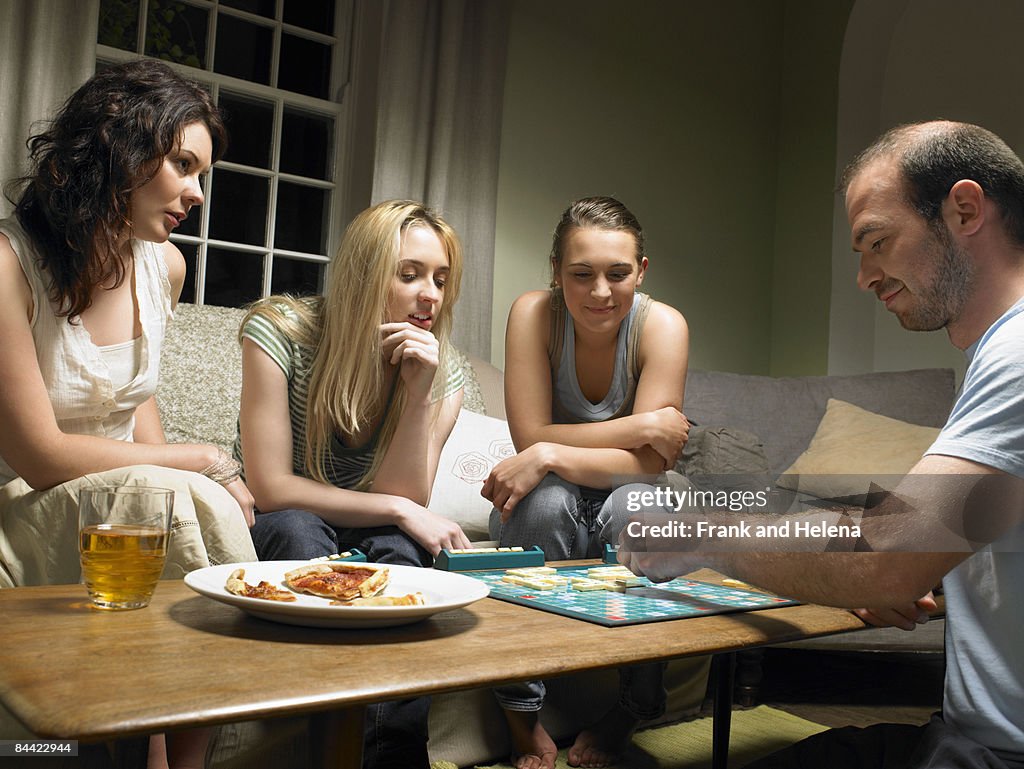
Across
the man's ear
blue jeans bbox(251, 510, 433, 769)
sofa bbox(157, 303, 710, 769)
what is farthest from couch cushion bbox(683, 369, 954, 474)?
the man's ear

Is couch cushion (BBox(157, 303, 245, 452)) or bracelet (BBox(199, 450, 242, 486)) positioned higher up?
couch cushion (BBox(157, 303, 245, 452))

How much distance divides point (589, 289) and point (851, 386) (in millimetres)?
1708

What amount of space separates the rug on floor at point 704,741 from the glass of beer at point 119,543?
3.70 ft

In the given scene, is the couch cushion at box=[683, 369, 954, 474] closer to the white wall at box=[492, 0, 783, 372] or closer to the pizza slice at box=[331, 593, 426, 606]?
the white wall at box=[492, 0, 783, 372]

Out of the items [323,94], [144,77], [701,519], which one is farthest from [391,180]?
[701,519]

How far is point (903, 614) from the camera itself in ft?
3.66

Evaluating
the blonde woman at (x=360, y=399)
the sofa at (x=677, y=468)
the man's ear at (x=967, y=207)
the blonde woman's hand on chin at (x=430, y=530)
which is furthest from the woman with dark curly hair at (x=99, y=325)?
the man's ear at (x=967, y=207)

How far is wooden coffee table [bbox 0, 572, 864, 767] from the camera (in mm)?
642

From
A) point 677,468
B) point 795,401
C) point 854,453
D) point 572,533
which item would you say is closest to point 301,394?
point 572,533

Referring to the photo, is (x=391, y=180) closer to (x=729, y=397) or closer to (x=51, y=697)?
(x=729, y=397)

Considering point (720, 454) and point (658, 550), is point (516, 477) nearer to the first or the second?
point (658, 550)

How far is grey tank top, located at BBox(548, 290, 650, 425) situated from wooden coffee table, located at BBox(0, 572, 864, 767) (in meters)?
1.22

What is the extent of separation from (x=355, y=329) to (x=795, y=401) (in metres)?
2.12

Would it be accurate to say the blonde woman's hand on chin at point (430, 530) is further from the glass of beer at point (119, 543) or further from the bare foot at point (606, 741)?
the glass of beer at point (119, 543)
